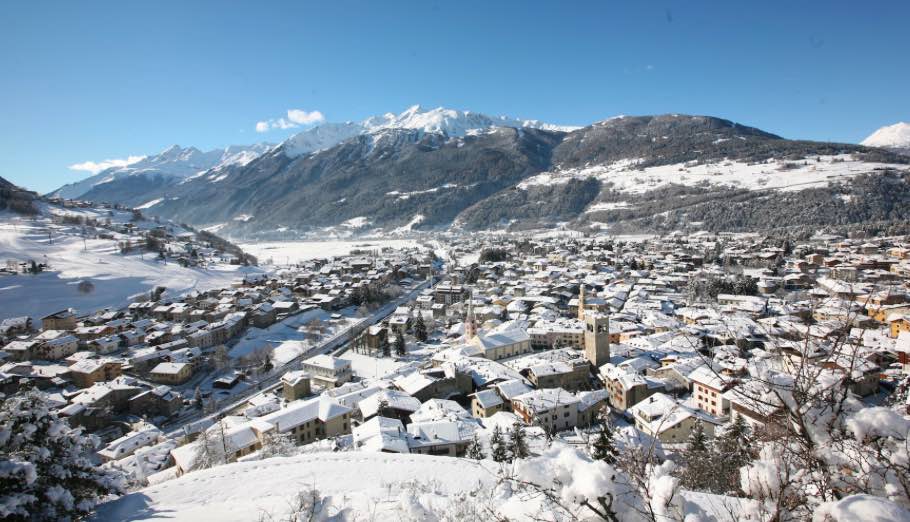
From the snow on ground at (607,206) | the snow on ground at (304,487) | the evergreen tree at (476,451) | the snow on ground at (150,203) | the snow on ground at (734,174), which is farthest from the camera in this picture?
the snow on ground at (150,203)

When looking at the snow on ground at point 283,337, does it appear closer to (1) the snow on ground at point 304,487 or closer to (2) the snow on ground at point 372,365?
(2) the snow on ground at point 372,365

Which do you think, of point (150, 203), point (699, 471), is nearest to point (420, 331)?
point (699, 471)

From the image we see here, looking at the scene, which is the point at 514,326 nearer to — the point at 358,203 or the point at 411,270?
the point at 411,270

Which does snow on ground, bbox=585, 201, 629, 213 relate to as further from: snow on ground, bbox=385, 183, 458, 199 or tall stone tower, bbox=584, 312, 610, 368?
tall stone tower, bbox=584, 312, 610, 368

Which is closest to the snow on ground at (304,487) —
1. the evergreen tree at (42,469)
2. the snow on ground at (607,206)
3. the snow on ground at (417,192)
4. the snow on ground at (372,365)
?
the evergreen tree at (42,469)

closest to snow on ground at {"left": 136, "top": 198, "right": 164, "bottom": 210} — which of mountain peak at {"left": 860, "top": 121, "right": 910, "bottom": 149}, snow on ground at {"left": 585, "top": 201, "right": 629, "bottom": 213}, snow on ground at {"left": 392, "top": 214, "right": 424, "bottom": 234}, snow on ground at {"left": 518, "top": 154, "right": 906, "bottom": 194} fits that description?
snow on ground at {"left": 392, "top": 214, "right": 424, "bottom": 234}

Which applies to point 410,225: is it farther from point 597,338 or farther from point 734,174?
point 597,338

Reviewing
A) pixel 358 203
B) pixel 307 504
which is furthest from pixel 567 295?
pixel 358 203

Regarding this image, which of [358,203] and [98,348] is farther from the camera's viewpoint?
[358,203]
